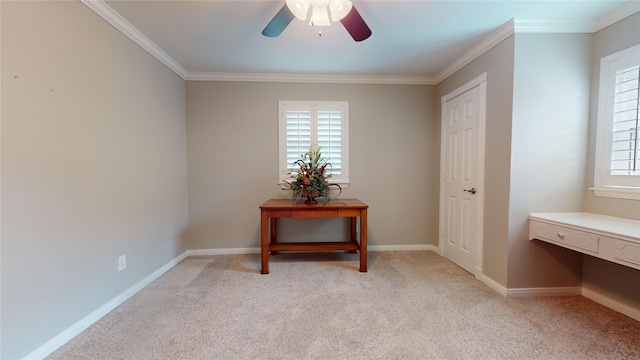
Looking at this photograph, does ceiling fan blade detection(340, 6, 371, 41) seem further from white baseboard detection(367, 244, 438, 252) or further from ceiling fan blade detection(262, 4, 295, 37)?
white baseboard detection(367, 244, 438, 252)

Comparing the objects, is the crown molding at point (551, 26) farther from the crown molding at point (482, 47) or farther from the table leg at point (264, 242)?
the table leg at point (264, 242)

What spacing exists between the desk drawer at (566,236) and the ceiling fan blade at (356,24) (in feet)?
7.10

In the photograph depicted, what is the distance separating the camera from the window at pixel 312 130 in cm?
328

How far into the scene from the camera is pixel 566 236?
1.82 metres

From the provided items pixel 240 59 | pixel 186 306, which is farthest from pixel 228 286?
pixel 240 59

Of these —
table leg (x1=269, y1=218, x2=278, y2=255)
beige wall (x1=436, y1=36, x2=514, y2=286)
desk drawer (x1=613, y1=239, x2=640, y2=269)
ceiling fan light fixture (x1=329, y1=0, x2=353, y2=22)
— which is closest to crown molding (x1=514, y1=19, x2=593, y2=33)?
beige wall (x1=436, y1=36, x2=514, y2=286)

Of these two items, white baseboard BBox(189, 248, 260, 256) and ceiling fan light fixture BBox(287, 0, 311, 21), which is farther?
white baseboard BBox(189, 248, 260, 256)

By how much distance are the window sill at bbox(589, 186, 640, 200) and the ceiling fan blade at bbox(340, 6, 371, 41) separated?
2347mm

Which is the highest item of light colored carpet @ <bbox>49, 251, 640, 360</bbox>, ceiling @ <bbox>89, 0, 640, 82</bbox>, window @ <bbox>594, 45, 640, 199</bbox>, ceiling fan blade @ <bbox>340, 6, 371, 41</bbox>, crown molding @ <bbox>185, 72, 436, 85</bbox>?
ceiling @ <bbox>89, 0, 640, 82</bbox>

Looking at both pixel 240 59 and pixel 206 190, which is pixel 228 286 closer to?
pixel 206 190

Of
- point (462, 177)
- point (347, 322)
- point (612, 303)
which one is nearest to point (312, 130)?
point (462, 177)

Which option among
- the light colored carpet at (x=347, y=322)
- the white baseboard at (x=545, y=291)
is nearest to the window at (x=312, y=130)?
the light colored carpet at (x=347, y=322)

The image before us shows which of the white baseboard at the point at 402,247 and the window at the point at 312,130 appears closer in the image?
the window at the point at 312,130

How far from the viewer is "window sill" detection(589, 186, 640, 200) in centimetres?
179
